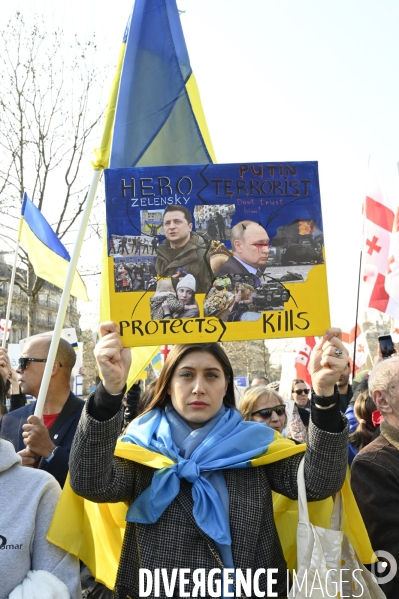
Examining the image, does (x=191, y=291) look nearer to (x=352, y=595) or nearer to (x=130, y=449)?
(x=130, y=449)

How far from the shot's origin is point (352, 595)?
288 cm

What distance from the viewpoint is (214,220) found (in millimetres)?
3094

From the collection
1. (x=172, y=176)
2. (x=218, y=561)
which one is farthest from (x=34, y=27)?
(x=218, y=561)

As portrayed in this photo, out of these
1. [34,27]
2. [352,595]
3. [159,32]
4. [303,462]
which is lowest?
[352,595]

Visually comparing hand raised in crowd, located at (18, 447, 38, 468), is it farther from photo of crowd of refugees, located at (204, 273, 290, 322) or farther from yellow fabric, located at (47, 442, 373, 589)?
photo of crowd of refugees, located at (204, 273, 290, 322)

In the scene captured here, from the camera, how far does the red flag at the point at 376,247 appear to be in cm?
735

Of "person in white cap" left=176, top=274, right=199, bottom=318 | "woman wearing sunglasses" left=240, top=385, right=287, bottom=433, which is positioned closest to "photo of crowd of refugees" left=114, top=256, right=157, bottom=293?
"person in white cap" left=176, top=274, right=199, bottom=318

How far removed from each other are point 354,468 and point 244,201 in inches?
56.5

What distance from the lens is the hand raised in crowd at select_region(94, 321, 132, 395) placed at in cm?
281

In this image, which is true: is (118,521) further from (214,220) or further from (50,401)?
(50,401)

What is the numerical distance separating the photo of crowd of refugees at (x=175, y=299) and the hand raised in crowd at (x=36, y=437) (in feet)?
3.86

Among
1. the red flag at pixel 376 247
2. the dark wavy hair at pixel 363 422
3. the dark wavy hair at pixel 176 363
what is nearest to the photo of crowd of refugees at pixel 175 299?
the dark wavy hair at pixel 176 363

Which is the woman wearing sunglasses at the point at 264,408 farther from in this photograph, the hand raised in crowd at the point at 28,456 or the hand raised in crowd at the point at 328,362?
the hand raised in crowd at the point at 328,362

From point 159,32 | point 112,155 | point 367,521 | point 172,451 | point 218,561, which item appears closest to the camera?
point 218,561
